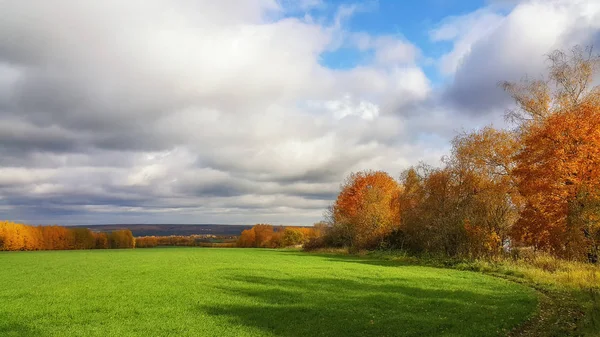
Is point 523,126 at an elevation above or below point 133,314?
above

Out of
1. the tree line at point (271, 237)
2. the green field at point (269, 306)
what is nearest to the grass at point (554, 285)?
the green field at point (269, 306)

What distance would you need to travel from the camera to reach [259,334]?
14.4 m

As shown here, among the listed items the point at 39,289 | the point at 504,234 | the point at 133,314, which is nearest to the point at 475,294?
the point at 133,314

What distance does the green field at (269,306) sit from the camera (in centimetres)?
1490

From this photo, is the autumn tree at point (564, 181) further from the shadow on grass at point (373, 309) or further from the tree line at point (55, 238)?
the tree line at point (55, 238)

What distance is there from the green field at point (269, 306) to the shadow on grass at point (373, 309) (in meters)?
0.04

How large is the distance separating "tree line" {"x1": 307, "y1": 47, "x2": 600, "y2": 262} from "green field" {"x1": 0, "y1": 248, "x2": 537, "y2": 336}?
7.19 metres

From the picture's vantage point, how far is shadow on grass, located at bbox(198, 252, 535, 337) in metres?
14.4

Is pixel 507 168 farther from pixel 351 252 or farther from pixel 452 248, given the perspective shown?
pixel 351 252

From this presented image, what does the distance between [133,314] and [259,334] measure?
7242mm

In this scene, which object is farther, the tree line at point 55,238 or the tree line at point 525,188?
the tree line at point 55,238

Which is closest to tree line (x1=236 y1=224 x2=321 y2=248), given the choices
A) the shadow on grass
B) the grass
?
the grass

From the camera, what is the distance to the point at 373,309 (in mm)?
17609

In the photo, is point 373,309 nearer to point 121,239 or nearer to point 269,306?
point 269,306
